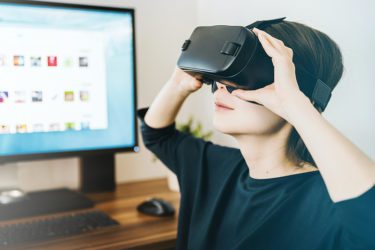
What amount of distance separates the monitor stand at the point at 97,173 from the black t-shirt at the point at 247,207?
0.33 m

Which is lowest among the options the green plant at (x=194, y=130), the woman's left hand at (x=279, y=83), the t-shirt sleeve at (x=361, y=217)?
the green plant at (x=194, y=130)

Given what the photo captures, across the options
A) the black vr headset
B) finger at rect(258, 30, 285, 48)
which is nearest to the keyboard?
the black vr headset

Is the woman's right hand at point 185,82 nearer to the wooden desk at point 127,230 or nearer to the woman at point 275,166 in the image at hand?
the woman at point 275,166

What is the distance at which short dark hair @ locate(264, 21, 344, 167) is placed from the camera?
777mm

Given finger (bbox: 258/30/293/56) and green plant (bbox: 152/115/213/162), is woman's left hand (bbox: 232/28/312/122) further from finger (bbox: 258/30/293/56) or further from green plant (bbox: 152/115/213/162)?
green plant (bbox: 152/115/213/162)

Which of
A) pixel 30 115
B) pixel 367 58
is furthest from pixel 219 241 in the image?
pixel 30 115

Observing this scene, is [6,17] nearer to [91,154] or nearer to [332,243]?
[91,154]

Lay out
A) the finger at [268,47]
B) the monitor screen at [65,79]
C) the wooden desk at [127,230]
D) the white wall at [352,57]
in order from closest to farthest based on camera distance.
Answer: the finger at [268,47], the white wall at [352,57], the wooden desk at [127,230], the monitor screen at [65,79]

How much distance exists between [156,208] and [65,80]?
391 mm

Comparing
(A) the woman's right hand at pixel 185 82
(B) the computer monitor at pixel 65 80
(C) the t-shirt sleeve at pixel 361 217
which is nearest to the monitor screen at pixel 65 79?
(B) the computer monitor at pixel 65 80

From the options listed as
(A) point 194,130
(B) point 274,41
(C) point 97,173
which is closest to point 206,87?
(A) point 194,130

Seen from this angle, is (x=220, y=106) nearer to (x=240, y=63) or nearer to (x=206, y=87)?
(x=240, y=63)

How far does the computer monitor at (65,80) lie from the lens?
3.65ft

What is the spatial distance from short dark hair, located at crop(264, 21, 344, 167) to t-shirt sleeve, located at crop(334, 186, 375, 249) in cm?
19
